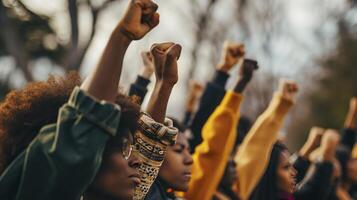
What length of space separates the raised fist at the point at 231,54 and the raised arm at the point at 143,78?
0.55 m

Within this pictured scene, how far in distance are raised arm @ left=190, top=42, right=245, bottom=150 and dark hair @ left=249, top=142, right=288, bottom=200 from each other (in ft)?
1.50

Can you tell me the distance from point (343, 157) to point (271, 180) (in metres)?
2.92

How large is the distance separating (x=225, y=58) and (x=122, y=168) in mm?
2312

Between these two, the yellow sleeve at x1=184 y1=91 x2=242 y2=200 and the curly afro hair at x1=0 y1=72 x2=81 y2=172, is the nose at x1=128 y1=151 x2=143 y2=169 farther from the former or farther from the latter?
the yellow sleeve at x1=184 y1=91 x2=242 y2=200

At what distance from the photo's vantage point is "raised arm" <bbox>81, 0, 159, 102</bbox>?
7.11 ft

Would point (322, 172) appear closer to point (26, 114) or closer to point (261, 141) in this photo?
point (261, 141)

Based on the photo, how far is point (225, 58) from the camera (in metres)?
4.80

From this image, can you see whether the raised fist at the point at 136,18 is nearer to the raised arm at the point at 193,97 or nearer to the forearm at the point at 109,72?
the forearm at the point at 109,72

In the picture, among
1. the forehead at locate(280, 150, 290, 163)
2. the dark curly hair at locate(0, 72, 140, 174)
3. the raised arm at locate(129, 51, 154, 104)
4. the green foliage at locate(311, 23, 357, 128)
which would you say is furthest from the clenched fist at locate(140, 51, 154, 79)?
the green foliage at locate(311, 23, 357, 128)

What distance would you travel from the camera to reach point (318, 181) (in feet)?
18.2

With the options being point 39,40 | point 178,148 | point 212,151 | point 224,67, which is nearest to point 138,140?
point 178,148

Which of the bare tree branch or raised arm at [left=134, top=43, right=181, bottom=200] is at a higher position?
raised arm at [left=134, top=43, right=181, bottom=200]

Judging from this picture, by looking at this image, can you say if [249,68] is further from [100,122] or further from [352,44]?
[352,44]

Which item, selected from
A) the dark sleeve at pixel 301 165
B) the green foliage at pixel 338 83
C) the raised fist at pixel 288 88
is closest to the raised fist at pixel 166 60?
the raised fist at pixel 288 88
